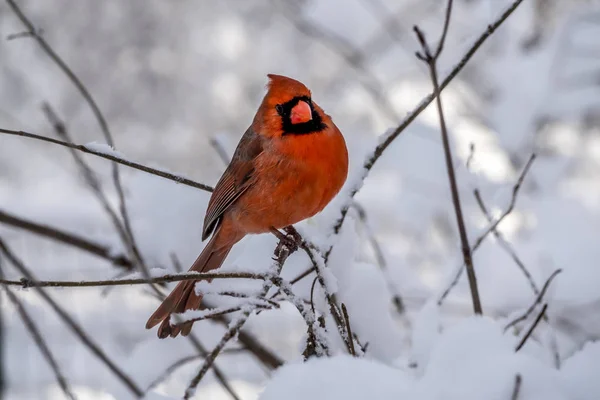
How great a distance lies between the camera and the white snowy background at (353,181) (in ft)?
3.66

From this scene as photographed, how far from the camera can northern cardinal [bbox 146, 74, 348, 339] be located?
1451 millimetres

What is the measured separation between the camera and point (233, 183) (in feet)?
5.32

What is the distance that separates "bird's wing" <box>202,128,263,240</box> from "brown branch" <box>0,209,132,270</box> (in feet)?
0.62

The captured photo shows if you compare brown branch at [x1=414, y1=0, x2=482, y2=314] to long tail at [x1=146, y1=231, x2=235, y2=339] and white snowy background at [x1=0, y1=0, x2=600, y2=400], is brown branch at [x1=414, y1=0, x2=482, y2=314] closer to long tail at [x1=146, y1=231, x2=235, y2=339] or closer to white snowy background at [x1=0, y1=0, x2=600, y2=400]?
white snowy background at [x1=0, y1=0, x2=600, y2=400]

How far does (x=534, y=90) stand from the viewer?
3.41m

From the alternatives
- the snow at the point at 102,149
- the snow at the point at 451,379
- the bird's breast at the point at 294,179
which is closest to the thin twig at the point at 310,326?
the snow at the point at 451,379

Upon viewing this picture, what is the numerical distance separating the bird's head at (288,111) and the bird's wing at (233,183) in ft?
0.15

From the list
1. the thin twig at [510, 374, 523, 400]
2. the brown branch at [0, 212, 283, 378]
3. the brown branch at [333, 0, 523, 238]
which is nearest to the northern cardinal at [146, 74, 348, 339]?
the brown branch at [0, 212, 283, 378]

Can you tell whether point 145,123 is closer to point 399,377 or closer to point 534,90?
point 534,90

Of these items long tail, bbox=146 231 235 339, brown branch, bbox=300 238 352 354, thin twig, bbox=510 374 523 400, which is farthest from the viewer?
long tail, bbox=146 231 235 339

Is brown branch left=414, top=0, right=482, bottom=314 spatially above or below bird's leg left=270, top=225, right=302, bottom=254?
below

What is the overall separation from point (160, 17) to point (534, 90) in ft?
18.9

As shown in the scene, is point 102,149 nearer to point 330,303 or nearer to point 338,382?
point 330,303

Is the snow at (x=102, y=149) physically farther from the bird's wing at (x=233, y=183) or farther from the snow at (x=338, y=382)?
the bird's wing at (x=233, y=183)
